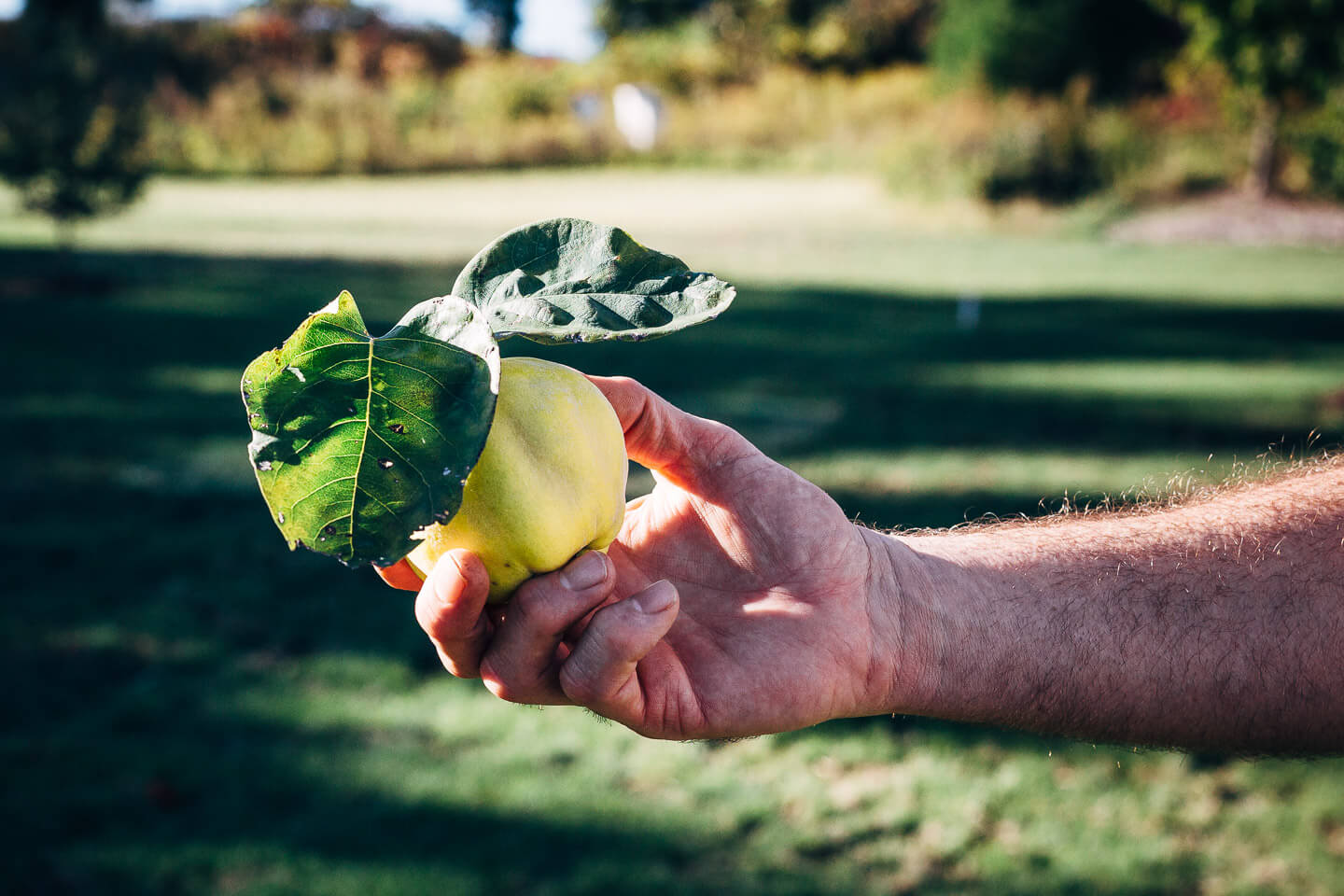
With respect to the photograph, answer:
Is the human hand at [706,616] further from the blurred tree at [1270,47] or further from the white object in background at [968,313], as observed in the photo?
the blurred tree at [1270,47]

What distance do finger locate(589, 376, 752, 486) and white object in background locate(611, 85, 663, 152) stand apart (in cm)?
3512

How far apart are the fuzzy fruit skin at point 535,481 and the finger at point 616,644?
105 millimetres

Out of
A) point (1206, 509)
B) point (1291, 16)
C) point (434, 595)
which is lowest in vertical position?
point (1206, 509)

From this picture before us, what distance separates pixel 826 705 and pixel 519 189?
25.0 metres

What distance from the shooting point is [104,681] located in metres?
3.84

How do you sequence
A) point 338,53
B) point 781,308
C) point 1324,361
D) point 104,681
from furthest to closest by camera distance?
point 338,53 < point 781,308 < point 1324,361 < point 104,681

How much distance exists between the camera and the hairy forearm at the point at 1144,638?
1795 mm

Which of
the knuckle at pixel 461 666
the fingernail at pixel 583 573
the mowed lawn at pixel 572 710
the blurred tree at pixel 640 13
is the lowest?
the mowed lawn at pixel 572 710

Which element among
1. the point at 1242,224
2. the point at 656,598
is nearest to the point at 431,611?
the point at 656,598

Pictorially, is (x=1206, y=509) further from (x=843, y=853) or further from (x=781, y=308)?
(x=781, y=308)

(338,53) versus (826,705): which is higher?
(338,53)

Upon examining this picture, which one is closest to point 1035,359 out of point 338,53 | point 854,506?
point 854,506

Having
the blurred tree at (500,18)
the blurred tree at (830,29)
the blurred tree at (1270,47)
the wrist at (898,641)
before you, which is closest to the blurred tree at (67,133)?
the wrist at (898,641)

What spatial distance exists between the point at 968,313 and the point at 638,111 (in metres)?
29.3
